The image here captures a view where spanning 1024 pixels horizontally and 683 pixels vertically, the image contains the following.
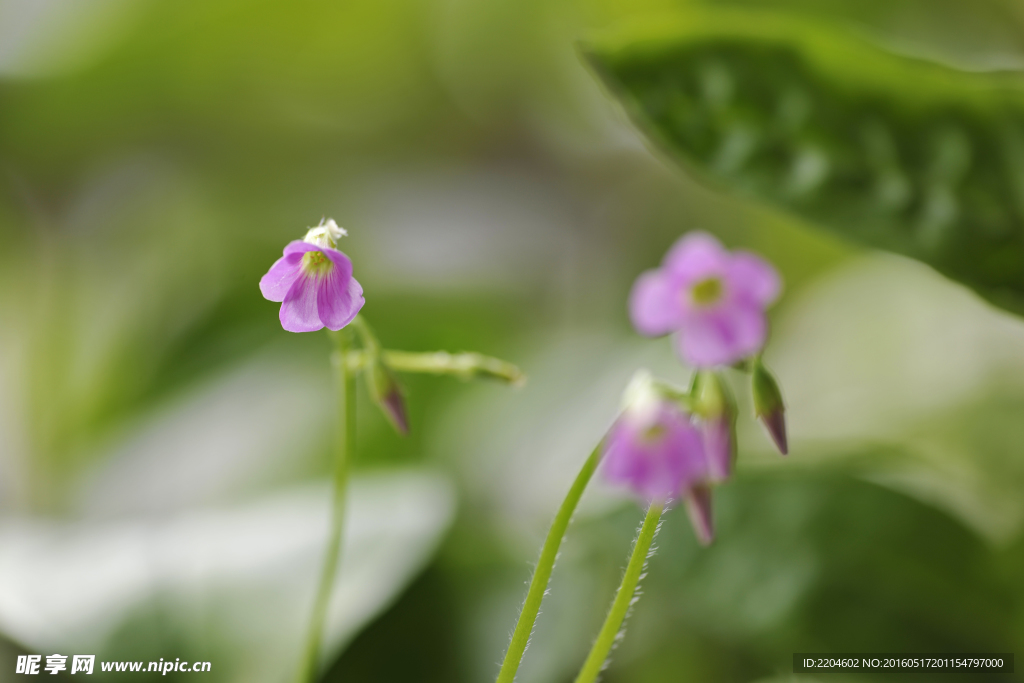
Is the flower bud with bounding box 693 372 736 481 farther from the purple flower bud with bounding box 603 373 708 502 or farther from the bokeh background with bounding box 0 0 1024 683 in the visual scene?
the bokeh background with bounding box 0 0 1024 683

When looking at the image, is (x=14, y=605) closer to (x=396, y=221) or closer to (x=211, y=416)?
(x=211, y=416)

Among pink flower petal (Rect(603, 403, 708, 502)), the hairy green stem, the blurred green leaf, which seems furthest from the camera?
the blurred green leaf

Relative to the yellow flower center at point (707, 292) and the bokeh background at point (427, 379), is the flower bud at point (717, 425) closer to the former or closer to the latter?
the yellow flower center at point (707, 292)

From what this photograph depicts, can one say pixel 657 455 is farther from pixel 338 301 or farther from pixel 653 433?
pixel 338 301

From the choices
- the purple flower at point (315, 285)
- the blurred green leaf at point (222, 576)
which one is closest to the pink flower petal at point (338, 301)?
the purple flower at point (315, 285)

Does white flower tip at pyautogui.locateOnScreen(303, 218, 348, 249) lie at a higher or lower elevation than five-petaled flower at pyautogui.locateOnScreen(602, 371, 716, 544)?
higher

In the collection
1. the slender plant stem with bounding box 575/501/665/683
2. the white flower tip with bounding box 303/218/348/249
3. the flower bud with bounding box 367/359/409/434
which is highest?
the white flower tip with bounding box 303/218/348/249

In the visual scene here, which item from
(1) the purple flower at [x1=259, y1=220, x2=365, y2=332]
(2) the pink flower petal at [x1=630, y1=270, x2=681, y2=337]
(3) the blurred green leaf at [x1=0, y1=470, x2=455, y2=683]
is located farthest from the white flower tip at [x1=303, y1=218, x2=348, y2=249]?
(3) the blurred green leaf at [x1=0, y1=470, x2=455, y2=683]

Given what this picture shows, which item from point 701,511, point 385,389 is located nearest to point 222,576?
point 385,389

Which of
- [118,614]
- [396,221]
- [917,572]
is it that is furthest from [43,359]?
[917,572]
